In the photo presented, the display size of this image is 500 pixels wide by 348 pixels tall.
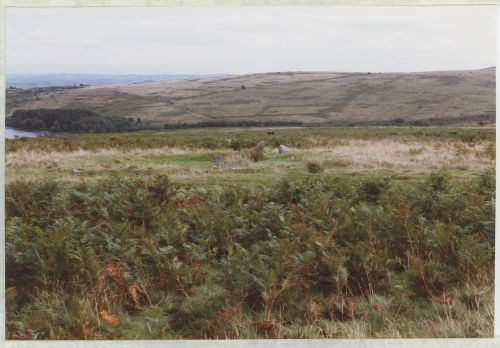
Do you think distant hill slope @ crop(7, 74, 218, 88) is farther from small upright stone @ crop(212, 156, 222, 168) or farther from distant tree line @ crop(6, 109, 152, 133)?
small upright stone @ crop(212, 156, 222, 168)

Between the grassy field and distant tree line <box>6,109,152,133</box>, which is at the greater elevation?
distant tree line <box>6,109,152,133</box>

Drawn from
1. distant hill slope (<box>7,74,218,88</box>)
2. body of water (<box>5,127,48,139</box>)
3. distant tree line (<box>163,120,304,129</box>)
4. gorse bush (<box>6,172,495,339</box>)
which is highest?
distant hill slope (<box>7,74,218,88</box>)

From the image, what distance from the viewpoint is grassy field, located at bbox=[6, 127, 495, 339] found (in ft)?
19.7

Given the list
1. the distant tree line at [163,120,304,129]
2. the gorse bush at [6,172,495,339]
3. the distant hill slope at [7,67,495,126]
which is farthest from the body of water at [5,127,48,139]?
the distant tree line at [163,120,304,129]

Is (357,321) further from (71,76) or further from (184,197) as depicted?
(71,76)

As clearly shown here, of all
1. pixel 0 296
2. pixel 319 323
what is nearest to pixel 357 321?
pixel 319 323

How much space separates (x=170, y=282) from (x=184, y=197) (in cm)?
261

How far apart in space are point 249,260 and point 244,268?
149 millimetres

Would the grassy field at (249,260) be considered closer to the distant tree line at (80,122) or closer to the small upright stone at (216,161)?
the distant tree line at (80,122)

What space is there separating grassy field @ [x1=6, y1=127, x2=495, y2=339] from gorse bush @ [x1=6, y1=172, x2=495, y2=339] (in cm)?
2

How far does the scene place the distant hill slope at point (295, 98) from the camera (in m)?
9.53

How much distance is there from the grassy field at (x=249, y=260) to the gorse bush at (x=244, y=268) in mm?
17

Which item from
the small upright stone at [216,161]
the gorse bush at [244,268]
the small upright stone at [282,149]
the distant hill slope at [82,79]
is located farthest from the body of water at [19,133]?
the small upright stone at [282,149]

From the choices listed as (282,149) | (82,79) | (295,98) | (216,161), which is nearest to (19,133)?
(82,79)
